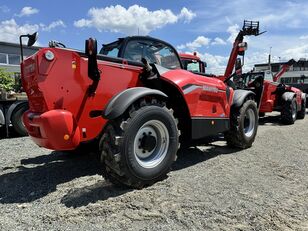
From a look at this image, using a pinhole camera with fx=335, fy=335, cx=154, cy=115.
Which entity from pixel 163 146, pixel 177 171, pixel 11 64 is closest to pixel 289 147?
pixel 177 171

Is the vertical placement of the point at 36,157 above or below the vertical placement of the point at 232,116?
below

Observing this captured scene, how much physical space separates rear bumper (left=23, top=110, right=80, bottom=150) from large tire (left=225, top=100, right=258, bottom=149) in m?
3.43

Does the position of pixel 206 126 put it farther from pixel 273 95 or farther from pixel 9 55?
pixel 9 55

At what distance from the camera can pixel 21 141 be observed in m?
7.93

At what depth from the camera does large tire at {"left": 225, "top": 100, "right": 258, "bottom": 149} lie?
6.37 metres

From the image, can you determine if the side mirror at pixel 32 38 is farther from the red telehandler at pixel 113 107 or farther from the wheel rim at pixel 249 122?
the wheel rim at pixel 249 122

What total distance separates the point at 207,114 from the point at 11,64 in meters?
25.0

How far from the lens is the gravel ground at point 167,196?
3.22 m

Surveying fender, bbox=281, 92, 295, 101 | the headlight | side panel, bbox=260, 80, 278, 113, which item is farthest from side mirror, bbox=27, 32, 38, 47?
fender, bbox=281, 92, 295, 101

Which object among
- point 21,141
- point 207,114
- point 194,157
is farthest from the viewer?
point 21,141

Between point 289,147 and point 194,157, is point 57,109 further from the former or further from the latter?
point 289,147

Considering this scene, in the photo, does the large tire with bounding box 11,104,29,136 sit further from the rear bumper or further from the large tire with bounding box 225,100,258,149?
the large tire with bounding box 225,100,258,149

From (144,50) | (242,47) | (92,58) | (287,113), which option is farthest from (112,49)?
(287,113)

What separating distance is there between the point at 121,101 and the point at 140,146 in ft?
2.16
